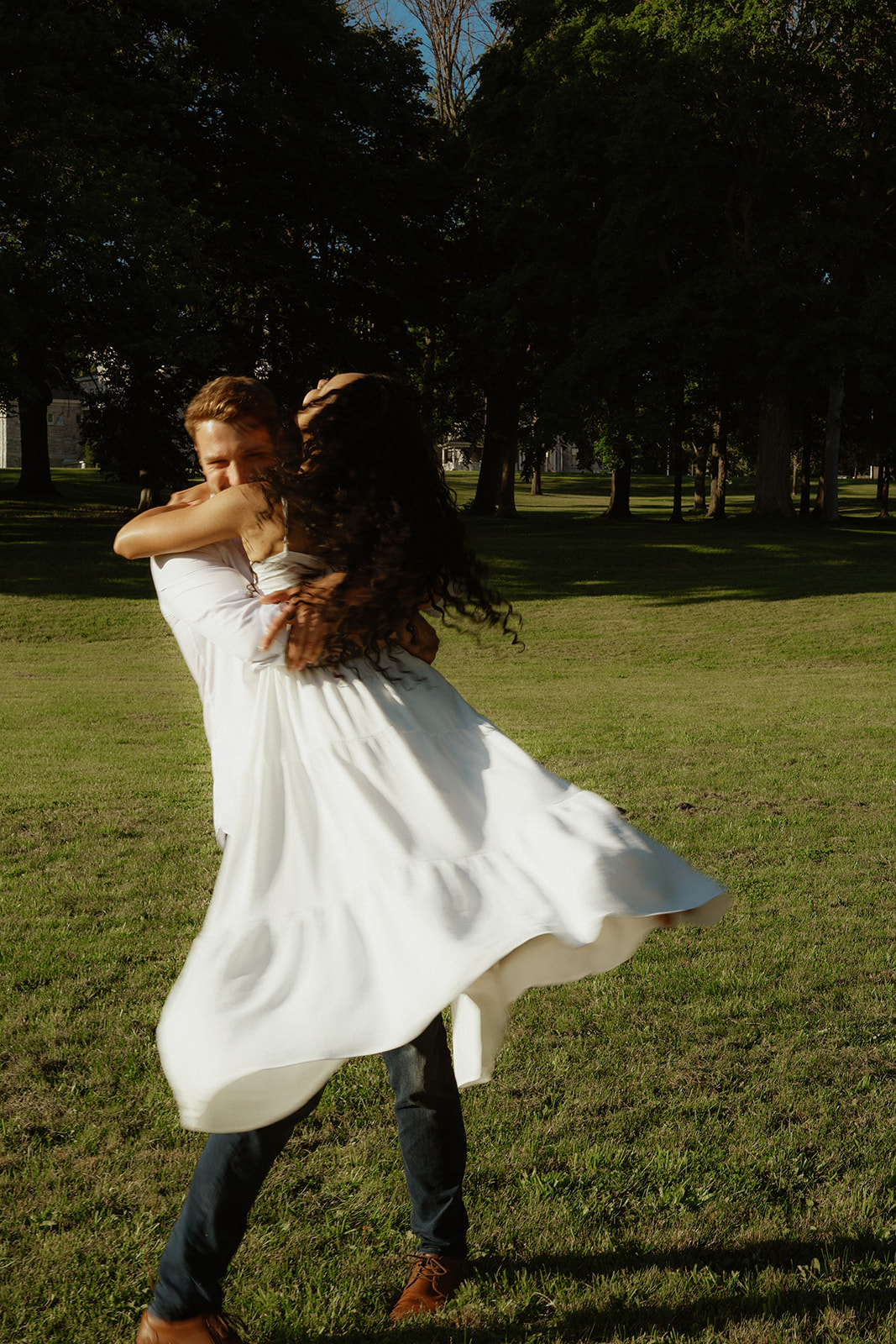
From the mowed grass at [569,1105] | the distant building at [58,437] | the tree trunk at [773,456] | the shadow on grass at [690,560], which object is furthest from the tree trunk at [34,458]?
the distant building at [58,437]

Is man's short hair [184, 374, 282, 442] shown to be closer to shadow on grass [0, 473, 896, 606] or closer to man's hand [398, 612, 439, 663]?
man's hand [398, 612, 439, 663]

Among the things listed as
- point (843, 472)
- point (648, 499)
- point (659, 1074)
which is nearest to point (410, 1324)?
point (659, 1074)

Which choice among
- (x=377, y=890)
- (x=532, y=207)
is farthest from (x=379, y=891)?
(x=532, y=207)

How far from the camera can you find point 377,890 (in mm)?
2164

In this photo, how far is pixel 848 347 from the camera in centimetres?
2750

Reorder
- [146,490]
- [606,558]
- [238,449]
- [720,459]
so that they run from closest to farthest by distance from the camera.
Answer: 1. [238,449]
2. [606,558]
3. [146,490]
4. [720,459]

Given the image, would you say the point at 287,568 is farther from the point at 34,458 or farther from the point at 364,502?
the point at 34,458

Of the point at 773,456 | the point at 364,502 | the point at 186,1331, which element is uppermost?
the point at 773,456

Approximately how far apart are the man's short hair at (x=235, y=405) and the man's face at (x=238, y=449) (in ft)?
0.05

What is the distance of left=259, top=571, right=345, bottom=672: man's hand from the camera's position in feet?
7.31

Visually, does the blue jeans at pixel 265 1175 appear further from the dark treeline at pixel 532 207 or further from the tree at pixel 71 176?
the dark treeline at pixel 532 207

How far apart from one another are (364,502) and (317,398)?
0.25 m

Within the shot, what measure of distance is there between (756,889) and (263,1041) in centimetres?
428

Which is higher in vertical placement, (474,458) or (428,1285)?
(474,458)
